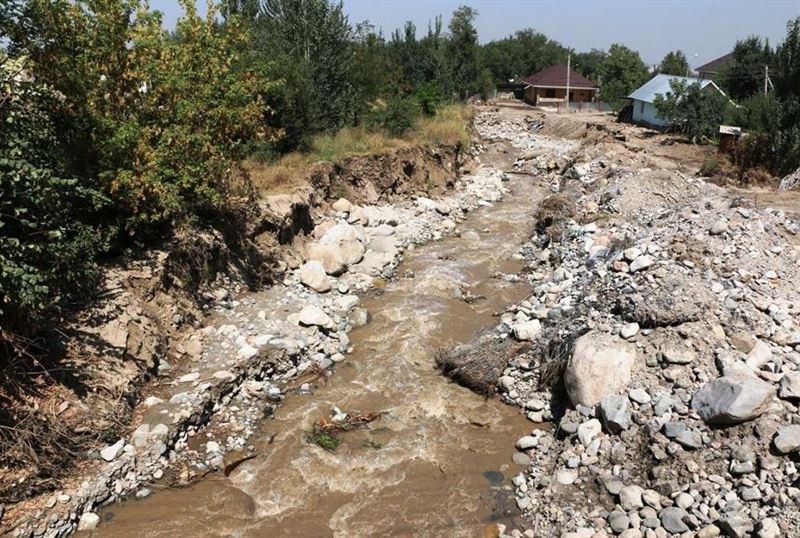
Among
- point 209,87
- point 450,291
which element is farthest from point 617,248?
point 209,87

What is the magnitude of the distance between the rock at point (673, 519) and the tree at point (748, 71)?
34.3 meters

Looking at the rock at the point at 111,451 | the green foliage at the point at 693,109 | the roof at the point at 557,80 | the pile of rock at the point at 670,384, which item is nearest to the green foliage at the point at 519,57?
the roof at the point at 557,80

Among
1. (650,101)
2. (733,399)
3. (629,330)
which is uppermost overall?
(650,101)

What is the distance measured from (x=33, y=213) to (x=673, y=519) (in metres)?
8.68

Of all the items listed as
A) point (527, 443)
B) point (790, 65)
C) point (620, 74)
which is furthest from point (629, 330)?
point (620, 74)

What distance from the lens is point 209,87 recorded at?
10633 mm

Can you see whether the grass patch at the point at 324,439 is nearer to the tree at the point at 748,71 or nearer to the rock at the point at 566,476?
the rock at the point at 566,476

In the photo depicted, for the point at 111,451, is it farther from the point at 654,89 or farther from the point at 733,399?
the point at 654,89

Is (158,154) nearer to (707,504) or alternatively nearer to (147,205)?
(147,205)

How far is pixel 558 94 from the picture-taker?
50.4m

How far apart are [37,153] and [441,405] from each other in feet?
22.8

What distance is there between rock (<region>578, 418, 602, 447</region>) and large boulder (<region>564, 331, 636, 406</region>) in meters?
0.40

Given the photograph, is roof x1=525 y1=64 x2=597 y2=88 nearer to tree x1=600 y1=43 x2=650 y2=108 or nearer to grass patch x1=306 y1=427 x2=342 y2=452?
tree x1=600 y1=43 x2=650 y2=108

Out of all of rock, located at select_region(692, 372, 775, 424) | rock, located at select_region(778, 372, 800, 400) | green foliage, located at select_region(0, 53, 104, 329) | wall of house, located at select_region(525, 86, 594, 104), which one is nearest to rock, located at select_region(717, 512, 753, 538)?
rock, located at select_region(692, 372, 775, 424)
